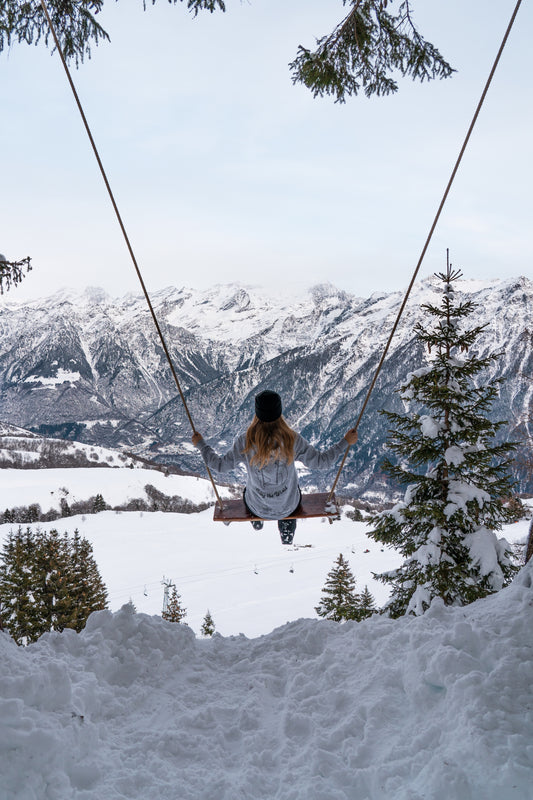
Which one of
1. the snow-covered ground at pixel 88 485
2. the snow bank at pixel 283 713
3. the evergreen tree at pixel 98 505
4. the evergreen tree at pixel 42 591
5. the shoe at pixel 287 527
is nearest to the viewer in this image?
the snow bank at pixel 283 713

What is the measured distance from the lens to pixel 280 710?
133 inches

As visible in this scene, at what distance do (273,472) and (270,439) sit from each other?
42 cm

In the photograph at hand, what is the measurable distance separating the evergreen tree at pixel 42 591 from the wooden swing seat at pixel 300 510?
15029mm

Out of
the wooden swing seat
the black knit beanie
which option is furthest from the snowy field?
the black knit beanie

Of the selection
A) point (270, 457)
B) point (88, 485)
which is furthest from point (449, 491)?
point (88, 485)

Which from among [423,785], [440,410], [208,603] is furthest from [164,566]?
[423,785]

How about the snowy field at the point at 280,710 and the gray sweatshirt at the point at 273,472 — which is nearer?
the snowy field at the point at 280,710

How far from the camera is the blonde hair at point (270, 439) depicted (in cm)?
420

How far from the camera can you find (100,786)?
2.50 metres

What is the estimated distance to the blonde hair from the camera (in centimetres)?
420

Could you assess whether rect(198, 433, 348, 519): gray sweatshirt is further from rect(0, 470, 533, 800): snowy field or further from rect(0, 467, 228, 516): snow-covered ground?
rect(0, 467, 228, 516): snow-covered ground

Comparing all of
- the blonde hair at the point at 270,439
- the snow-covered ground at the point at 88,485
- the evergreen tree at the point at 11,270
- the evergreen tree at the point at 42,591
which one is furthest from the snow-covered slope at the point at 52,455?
the blonde hair at the point at 270,439

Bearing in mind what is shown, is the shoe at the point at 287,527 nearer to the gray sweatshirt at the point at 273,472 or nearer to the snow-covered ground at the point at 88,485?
the gray sweatshirt at the point at 273,472

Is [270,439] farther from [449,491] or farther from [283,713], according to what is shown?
[449,491]
